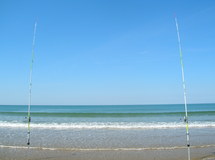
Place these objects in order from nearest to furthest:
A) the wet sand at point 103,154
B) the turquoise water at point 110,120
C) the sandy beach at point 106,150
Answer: the wet sand at point 103,154 < the sandy beach at point 106,150 < the turquoise water at point 110,120

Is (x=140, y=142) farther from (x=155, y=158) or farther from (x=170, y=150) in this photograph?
(x=155, y=158)

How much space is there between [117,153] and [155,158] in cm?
174

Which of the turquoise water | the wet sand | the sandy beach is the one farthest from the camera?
the turquoise water

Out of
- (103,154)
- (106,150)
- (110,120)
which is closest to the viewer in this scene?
(103,154)

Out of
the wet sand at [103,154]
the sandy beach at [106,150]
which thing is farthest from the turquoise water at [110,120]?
the wet sand at [103,154]

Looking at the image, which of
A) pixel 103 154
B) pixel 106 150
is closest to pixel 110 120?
pixel 106 150

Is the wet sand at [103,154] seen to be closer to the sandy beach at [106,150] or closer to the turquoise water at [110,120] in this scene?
the sandy beach at [106,150]

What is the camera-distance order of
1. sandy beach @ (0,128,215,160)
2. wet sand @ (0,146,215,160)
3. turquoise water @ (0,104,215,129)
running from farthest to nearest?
1. turquoise water @ (0,104,215,129)
2. sandy beach @ (0,128,215,160)
3. wet sand @ (0,146,215,160)

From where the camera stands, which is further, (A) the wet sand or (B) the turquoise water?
(B) the turquoise water

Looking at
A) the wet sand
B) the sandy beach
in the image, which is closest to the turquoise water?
the sandy beach

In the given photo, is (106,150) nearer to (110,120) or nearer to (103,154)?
(103,154)

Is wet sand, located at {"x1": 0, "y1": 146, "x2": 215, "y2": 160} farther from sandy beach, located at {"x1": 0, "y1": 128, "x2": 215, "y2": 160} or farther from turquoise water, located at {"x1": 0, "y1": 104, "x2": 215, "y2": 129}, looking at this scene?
turquoise water, located at {"x1": 0, "y1": 104, "x2": 215, "y2": 129}

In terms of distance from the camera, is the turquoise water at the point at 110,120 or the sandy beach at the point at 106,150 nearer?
the sandy beach at the point at 106,150

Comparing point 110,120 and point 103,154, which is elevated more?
point 103,154
